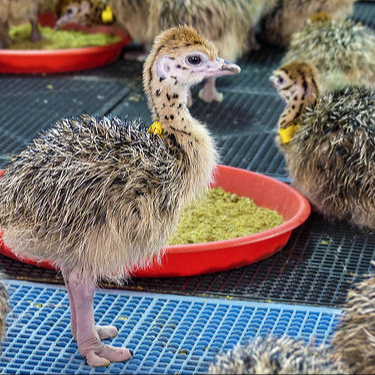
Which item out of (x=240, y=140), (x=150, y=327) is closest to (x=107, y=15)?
(x=240, y=140)

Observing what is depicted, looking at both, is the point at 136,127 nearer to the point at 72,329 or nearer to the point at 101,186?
the point at 101,186

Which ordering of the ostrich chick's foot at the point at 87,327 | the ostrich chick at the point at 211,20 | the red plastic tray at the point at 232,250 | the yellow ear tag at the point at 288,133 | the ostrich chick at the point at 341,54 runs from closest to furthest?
the ostrich chick's foot at the point at 87,327
the red plastic tray at the point at 232,250
the yellow ear tag at the point at 288,133
the ostrich chick at the point at 341,54
the ostrich chick at the point at 211,20

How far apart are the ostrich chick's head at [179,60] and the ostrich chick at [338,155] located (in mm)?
740

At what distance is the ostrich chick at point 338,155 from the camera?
325cm

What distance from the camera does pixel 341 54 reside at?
435cm

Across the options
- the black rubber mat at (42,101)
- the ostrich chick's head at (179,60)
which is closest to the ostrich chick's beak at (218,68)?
the ostrich chick's head at (179,60)

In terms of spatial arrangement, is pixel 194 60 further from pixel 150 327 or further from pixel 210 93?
pixel 210 93

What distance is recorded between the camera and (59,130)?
254cm

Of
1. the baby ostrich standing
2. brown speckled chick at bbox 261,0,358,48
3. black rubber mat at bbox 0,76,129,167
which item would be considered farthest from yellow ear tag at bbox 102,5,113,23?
the baby ostrich standing

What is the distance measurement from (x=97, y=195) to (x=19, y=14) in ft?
10.5

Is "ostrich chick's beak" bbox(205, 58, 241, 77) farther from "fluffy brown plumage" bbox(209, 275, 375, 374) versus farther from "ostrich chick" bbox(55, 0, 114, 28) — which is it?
"ostrich chick" bbox(55, 0, 114, 28)

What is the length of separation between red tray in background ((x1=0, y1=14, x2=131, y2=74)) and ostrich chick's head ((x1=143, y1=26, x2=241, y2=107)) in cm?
245

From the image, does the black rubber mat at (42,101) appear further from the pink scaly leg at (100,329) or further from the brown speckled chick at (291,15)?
the pink scaly leg at (100,329)

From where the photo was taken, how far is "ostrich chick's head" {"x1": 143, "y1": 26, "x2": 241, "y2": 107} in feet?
8.63
